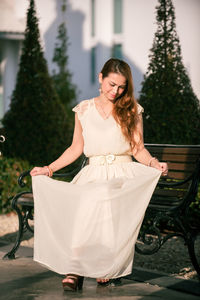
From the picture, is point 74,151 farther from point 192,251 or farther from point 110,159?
point 192,251

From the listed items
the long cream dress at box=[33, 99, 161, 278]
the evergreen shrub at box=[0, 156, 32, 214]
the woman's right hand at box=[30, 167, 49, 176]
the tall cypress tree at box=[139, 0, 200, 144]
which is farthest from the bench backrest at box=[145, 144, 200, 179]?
the evergreen shrub at box=[0, 156, 32, 214]

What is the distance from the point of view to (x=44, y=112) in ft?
29.9

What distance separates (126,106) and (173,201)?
86 cm

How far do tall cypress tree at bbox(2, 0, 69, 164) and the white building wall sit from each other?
210 inches

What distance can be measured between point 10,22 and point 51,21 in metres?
5.01

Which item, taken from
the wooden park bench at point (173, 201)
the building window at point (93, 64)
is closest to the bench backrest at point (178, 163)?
the wooden park bench at point (173, 201)

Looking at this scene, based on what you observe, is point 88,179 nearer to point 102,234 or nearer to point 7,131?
point 102,234

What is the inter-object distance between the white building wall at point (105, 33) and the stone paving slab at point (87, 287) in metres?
9.46

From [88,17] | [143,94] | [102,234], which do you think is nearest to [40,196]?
[102,234]

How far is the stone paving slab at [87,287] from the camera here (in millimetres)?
4141

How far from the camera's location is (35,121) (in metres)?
9.04

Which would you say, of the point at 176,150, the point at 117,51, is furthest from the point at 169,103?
the point at 117,51

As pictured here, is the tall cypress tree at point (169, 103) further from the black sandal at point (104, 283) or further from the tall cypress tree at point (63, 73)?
the tall cypress tree at point (63, 73)

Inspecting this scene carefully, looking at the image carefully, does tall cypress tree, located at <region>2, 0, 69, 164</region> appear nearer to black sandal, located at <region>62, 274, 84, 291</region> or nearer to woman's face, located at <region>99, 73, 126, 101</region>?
woman's face, located at <region>99, 73, 126, 101</region>
